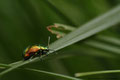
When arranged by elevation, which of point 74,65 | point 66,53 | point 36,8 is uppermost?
point 36,8

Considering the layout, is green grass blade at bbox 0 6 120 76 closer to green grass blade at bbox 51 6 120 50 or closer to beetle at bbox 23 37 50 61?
green grass blade at bbox 51 6 120 50

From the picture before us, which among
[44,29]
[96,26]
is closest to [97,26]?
[96,26]

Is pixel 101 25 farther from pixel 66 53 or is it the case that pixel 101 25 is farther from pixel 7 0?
pixel 7 0

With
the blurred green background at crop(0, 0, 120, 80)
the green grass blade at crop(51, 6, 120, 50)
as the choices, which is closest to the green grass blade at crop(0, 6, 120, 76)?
the green grass blade at crop(51, 6, 120, 50)

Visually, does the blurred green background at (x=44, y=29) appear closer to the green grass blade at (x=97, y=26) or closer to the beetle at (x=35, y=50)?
the beetle at (x=35, y=50)

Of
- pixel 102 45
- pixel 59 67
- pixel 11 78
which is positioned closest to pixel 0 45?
pixel 11 78

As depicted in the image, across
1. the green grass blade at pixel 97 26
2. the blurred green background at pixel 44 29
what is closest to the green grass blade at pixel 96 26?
the green grass blade at pixel 97 26

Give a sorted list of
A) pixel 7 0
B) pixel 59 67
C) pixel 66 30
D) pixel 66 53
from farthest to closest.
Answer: pixel 7 0 < pixel 59 67 < pixel 66 30 < pixel 66 53

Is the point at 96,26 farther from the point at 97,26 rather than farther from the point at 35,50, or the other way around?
the point at 35,50
